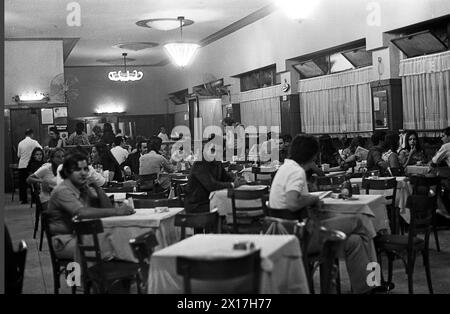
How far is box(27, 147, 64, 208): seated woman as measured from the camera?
25.8ft

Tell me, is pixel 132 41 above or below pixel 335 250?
above

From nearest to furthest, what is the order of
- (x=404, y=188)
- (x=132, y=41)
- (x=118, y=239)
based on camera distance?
(x=118, y=239)
(x=404, y=188)
(x=132, y=41)

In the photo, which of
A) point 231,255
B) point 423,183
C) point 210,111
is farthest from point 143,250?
point 210,111

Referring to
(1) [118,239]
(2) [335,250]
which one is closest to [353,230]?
(2) [335,250]

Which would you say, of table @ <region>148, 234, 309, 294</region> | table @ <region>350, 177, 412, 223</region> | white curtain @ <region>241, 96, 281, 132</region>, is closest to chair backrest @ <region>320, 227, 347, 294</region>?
table @ <region>148, 234, 309, 294</region>

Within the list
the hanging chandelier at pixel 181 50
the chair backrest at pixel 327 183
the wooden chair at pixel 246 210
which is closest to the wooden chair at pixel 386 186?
the chair backrest at pixel 327 183

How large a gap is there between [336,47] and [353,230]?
7.85 metres

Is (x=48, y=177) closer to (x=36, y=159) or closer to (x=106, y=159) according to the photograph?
(x=106, y=159)

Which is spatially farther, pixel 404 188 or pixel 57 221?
pixel 404 188

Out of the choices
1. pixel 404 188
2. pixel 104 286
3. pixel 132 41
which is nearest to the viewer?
pixel 104 286

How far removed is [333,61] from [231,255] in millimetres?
10490

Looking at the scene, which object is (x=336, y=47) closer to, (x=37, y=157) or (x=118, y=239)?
(x=37, y=157)

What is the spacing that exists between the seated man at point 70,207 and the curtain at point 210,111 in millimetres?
13030
